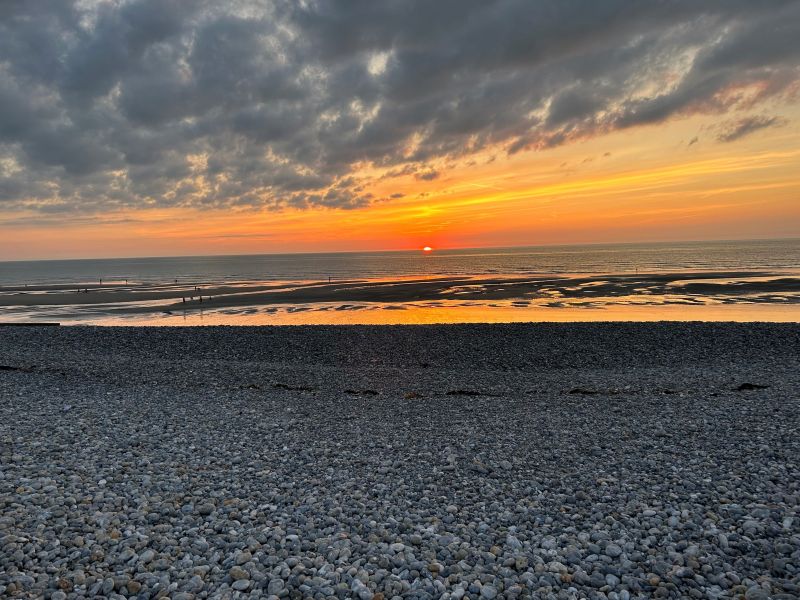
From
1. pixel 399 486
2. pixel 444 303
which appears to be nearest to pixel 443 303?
pixel 444 303

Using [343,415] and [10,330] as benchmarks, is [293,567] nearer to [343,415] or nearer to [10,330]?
[343,415]

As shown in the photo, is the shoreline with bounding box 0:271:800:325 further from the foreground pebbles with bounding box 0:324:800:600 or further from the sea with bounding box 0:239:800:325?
the foreground pebbles with bounding box 0:324:800:600

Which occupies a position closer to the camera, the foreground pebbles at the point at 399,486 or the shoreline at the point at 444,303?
the foreground pebbles at the point at 399,486

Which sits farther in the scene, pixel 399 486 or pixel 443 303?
pixel 443 303

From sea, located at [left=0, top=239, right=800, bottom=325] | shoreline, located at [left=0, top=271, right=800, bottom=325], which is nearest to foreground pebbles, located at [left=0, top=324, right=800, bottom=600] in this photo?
shoreline, located at [left=0, top=271, right=800, bottom=325]

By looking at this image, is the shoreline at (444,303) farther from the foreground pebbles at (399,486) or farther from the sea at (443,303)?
the foreground pebbles at (399,486)

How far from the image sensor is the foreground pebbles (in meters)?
5.75

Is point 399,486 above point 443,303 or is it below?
below

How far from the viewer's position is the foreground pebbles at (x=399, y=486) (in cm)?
575

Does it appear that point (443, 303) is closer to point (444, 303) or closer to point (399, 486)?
point (444, 303)

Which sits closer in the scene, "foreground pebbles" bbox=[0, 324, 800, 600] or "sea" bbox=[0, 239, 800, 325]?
Answer: "foreground pebbles" bbox=[0, 324, 800, 600]

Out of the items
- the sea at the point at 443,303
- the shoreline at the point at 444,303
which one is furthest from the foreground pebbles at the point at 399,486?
the sea at the point at 443,303

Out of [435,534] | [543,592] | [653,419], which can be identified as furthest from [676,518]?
[653,419]

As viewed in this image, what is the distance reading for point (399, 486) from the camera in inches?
340
